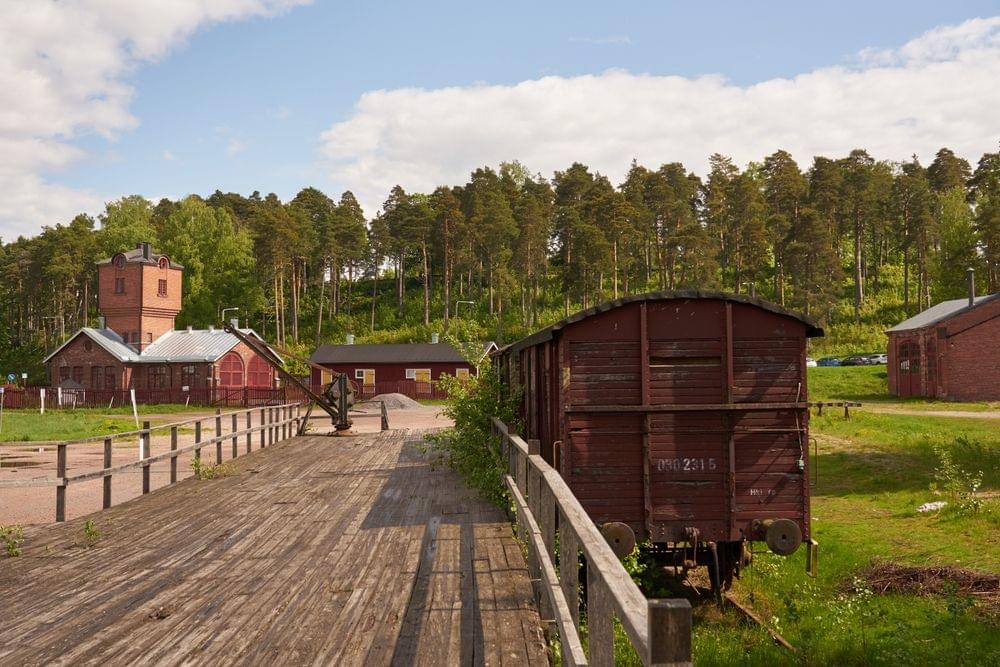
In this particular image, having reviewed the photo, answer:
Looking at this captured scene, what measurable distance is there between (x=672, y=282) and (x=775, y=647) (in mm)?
60254

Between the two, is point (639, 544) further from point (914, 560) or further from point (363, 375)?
point (363, 375)

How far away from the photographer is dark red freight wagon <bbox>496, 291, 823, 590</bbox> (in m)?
9.72

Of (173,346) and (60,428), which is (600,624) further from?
(173,346)

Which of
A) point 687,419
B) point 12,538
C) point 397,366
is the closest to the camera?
point 12,538

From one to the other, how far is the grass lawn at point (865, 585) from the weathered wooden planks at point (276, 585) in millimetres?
3808

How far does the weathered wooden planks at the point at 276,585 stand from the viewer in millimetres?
5328

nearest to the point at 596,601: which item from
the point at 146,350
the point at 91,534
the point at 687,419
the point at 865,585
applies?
the point at 687,419

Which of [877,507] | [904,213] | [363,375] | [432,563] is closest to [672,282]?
[904,213]

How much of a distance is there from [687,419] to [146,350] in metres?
50.8

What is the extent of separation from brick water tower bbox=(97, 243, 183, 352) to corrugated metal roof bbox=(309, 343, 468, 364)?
11704 millimetres

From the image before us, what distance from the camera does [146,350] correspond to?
174 ft

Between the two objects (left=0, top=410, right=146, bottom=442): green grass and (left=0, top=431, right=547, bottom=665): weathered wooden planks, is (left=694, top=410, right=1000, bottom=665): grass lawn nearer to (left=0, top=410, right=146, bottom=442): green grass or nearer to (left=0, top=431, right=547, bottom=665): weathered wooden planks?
(left=0, top=431, right=547, bottom=665): weathered wooden planks

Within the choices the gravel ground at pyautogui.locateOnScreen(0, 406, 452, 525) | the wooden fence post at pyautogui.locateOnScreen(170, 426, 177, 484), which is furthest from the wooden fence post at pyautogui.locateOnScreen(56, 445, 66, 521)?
the wooden fence post at pyautogui.locateOnScreen(170, 426, 177, 484)

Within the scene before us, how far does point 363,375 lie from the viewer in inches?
2169
